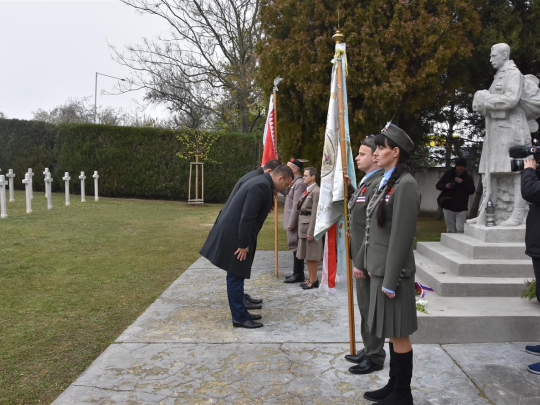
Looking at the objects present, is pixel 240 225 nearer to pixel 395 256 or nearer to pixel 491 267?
pixel 395 256

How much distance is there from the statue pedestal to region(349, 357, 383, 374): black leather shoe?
771 millimetres

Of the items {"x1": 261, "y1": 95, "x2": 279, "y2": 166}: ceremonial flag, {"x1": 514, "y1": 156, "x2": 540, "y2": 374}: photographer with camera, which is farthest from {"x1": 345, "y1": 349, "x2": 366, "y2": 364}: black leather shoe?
{"x1": 261, "y1": 95, "x2": 279, "y2": 166}: ceremonial flag

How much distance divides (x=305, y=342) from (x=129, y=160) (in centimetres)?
1677

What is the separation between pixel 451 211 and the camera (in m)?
8.06

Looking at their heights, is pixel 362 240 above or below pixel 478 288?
above

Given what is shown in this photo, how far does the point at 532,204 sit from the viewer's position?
365 cm

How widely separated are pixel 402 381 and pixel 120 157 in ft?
59.6

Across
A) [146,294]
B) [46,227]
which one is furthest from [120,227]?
[146,294]

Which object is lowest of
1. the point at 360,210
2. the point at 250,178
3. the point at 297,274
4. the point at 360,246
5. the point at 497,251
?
the point at 297,274

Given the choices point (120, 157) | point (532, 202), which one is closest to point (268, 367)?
point (532, 202)

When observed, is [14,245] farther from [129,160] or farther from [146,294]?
[129,160]

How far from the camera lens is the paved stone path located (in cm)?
312

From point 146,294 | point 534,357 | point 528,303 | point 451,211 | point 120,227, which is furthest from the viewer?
point 120,227

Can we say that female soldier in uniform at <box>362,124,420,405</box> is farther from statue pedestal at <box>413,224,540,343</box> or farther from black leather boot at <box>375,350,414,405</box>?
statue pedestal at <box>413,224,540,343</box>
